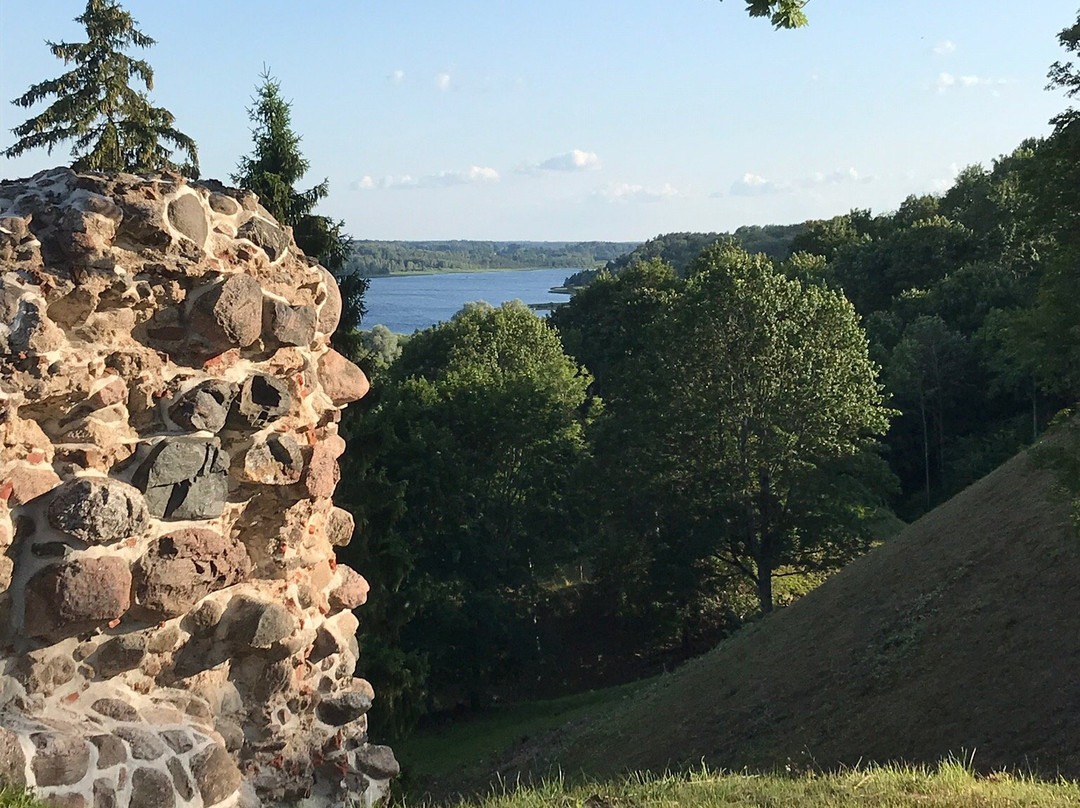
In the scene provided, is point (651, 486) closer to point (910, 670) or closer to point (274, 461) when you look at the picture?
point (910, 670)

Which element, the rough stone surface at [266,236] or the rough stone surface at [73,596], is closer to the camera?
the rough stone surface at [73,596]

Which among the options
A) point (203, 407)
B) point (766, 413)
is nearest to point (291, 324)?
point (203, 407)

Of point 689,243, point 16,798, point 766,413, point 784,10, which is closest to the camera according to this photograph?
point 16,798

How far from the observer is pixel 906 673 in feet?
46.2

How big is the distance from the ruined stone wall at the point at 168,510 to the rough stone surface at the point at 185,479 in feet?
0.04

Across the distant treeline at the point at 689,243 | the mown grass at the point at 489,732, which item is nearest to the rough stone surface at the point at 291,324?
the mown grass at the point at 489,732

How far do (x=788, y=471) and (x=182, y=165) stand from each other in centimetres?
1680

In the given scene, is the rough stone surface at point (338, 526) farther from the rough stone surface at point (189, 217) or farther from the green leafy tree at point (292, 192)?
the green leafy tree at point (292, 192)

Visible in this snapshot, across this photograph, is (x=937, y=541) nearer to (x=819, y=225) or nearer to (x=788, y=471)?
(x=788, y=471)

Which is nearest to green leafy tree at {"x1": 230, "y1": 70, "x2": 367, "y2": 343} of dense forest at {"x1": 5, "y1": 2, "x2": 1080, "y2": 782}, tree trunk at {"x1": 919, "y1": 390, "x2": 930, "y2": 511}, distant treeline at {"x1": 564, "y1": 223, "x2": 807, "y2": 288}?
dense forest at {"x1": 5, "y1": 2, "x2": 1080, "y2": 782}

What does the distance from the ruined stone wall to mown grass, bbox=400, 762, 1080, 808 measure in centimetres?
114

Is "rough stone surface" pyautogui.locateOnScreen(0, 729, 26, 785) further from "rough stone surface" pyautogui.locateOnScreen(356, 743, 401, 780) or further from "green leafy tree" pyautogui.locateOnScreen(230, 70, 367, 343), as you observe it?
"green leafy tree" pyautogui.locateOnScreen(230, 70, 367, 343)

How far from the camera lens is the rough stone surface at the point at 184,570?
4.75 m

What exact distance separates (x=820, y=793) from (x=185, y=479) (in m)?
4.13
